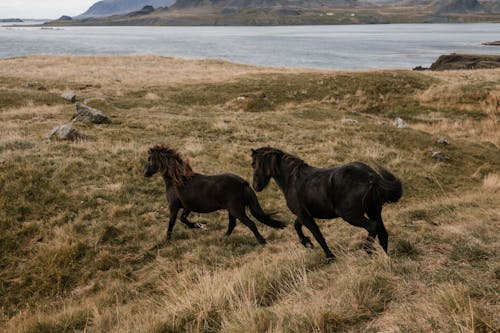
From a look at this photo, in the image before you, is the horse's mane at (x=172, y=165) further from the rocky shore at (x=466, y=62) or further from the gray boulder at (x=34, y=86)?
the rocky shore at (x=466, y=62)

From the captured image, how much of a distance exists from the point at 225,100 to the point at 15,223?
23.9 metres

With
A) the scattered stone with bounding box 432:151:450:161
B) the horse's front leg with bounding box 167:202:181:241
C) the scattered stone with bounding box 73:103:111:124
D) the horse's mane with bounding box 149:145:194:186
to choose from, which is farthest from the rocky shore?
the horse's front leg with bounding box 167:202:181:241

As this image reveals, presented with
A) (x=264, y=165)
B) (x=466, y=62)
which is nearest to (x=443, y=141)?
(x=264, y=165)

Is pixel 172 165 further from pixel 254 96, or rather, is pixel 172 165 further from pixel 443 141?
pixel 254 96

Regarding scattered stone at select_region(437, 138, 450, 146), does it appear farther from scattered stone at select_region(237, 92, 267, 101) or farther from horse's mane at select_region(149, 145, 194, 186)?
scattered stone at select_region(237, 92, 267, 101)

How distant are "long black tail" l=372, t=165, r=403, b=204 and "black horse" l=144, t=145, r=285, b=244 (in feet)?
9.27

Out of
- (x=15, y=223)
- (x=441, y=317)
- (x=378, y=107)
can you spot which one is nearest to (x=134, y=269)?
(x=15, y=223)

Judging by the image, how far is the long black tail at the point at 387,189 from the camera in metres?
6.49

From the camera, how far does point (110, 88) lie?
34.6 meters

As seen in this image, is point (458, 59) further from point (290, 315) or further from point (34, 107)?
point (290, 315)

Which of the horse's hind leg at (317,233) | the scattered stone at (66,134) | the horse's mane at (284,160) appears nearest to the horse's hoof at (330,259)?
the horse's hind leg at (317,233)

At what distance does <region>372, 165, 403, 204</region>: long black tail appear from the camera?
6.49 m

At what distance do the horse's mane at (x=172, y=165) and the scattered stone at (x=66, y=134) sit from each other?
28.1 ft

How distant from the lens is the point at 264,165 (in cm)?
797
